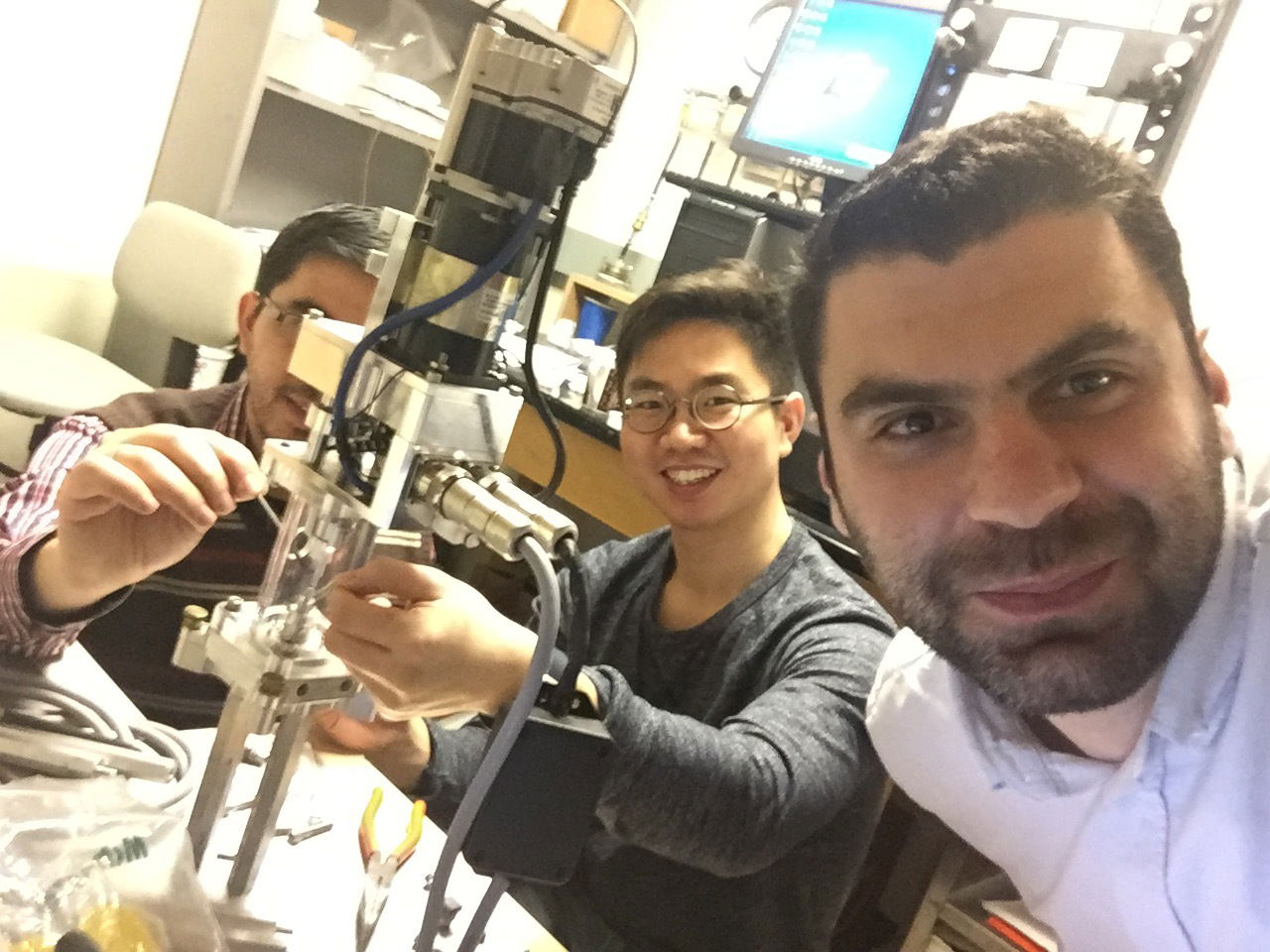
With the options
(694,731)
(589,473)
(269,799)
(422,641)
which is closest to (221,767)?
(269,799)

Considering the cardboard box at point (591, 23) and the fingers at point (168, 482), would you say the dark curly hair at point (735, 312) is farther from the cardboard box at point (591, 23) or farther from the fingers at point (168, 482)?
the cardboard box at point (591, 23)

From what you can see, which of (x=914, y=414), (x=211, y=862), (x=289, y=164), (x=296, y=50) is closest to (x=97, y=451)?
(x=211, y=862)

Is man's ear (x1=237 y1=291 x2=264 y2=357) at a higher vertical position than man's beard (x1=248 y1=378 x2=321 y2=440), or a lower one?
higher

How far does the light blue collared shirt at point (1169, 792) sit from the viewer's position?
649 mm

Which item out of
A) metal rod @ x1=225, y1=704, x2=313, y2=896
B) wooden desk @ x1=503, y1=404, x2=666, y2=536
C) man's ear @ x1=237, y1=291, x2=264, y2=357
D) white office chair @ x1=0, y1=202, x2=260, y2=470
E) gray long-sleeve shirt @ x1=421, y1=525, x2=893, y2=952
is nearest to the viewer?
metal rod @ x1=225, y1=704, x2=313, y2=896

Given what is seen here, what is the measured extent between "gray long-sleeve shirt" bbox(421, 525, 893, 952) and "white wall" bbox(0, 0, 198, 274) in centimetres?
175

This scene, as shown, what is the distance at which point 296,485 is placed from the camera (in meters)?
0.57

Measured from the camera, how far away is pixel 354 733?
2.56ft

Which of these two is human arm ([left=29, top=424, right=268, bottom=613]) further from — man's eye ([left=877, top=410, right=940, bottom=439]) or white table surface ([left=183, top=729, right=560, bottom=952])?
man's eye ([left=877, top=410, right=940, bottom=439])

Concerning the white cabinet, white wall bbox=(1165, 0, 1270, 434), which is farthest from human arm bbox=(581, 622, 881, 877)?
the white cabinet

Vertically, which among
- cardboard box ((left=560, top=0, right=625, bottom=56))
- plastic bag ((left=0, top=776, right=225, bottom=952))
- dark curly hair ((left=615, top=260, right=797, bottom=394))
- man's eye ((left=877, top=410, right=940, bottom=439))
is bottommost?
plastic bag ((left=0, top=776, right=225, bottom=952))

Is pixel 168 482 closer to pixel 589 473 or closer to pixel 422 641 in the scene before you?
pixel 422 641

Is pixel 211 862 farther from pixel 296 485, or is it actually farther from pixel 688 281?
pixel 688 281

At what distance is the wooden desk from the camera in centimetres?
170
